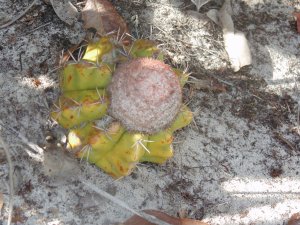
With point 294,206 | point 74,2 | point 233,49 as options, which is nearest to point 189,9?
point 233,49

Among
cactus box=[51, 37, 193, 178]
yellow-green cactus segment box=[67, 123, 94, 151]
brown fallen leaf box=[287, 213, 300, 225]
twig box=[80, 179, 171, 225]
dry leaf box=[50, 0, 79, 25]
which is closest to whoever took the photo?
cactus box=[51, 37, 193, 178]

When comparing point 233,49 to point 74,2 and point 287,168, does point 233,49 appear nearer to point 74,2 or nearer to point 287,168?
point 287,168

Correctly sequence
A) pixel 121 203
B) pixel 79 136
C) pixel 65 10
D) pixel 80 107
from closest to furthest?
pixel 80 107 → pixel 79 136 → pixel 121 203 → pixel 65 10

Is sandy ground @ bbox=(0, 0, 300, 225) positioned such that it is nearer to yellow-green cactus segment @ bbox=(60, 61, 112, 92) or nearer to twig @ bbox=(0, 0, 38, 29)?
twig @ bbox=(0, 0, 38, 29)

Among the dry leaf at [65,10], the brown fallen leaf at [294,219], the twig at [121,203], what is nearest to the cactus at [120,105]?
the twig at [121,203]

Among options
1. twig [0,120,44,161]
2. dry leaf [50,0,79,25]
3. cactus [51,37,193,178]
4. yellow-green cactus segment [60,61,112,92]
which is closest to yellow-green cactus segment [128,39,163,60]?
cactus [51,37,193,178]

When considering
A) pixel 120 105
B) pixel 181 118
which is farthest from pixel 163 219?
pixel 120 105

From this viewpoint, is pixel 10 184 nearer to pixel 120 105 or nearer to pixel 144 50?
pixel 120 105
